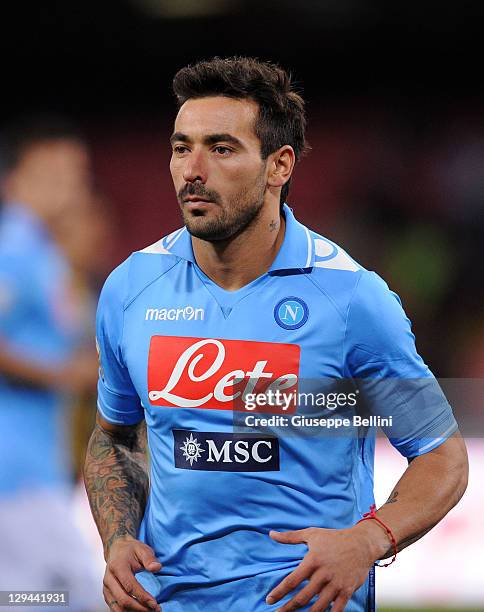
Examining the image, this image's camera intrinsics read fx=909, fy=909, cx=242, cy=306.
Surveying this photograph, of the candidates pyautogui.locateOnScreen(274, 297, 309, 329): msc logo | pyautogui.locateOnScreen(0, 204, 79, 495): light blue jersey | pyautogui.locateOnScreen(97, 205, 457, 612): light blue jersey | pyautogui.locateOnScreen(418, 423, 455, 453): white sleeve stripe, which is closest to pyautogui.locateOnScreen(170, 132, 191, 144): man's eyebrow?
pyautogui.locateOnScreen(97, 205, 457, 612): light blue jersey

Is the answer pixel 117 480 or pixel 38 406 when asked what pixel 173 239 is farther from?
pixel 38 406

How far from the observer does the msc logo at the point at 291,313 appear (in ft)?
5.79

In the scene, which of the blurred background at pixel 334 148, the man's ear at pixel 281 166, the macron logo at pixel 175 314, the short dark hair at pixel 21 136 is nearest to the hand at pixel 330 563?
the macron logo at pixel 175 314

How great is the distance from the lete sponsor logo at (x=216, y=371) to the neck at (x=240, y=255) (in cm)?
13

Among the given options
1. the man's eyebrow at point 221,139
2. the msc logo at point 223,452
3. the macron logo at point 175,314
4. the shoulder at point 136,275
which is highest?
the man's eyebrow at point 221,139

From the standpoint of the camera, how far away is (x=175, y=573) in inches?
68.4

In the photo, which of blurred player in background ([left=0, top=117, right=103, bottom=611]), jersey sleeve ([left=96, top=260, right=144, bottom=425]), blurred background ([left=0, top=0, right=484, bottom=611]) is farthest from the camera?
blurred background ([left=0, top=0, right=484, bottom=611])

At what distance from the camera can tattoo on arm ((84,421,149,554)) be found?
1.80 m

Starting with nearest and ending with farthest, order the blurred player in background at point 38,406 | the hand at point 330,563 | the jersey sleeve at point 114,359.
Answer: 1. the hand at point 330,563
2. the jersey sleeve at point 114,359
3. the blurred player in background at point 38,406

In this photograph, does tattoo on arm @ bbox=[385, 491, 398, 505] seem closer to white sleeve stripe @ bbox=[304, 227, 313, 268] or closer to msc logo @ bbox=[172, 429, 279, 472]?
msc logo @ bbox=[172, 429, 279, 472]

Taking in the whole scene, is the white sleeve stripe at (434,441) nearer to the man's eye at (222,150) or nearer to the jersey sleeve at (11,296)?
the man's eye at (222,150)

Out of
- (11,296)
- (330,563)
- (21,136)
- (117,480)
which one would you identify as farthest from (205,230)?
(21,136)

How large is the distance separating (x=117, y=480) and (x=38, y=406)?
110 centimetres

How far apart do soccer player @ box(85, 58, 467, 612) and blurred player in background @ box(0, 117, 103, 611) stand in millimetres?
1015
